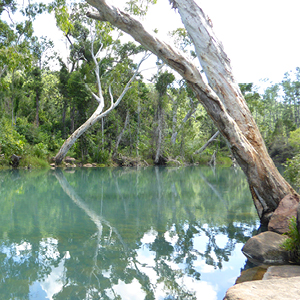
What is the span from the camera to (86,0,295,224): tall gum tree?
514 centimetres

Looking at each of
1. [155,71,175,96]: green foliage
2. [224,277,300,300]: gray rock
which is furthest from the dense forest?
[224,277,300,300]: gray rock

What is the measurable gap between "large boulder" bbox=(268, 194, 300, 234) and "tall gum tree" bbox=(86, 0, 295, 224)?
0.40 metres

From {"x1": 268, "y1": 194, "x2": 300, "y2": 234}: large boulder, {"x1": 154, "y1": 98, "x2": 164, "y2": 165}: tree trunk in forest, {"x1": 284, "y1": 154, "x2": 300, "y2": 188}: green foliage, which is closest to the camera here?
{"x1": 268, "y1": 194, "x2": 300, "y2": 234}: large boulder

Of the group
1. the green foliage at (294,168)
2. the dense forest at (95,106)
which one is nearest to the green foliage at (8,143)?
the dense forest at (95,106)

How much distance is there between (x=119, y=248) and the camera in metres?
3.93

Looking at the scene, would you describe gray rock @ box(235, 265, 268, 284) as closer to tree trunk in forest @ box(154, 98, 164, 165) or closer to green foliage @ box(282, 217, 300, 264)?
green foliage @ box(282, 217, 300, 264)

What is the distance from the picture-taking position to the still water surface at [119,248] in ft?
9.20

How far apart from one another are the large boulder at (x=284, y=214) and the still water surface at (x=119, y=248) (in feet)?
1.65

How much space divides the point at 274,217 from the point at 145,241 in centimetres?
206

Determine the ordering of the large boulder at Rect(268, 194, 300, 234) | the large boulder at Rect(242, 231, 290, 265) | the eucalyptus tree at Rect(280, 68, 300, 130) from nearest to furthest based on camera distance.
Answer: the large boulder at Rect(242, 231, 290, 265)
the large boulder at Rect(268, 194, 300, 234)
the eucalyptus tree at Rect(280, 68, 300, 130)

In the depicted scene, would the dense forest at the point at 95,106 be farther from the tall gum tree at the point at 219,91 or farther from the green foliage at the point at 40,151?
the tall gum tree at the point at 219,91

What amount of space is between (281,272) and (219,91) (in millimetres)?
3447

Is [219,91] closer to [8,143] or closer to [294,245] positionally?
[294,245]

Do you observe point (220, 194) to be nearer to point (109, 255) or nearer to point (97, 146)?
point (109, 255)
